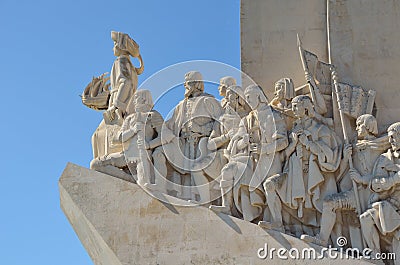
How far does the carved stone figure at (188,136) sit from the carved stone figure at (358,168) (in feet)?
5.17

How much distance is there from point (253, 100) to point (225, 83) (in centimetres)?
51

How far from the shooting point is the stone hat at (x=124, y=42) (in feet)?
43.0

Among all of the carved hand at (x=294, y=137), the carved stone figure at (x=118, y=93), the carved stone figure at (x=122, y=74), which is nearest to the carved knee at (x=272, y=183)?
the carved hand at (x=294, y=137)

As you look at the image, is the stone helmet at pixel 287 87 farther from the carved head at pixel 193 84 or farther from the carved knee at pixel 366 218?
the carved knee at pixel 366 218

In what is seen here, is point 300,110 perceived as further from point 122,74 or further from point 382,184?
point 122,74

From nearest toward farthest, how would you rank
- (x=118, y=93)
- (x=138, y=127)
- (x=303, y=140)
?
(x=303, y=140) → (x=138, y=127) → (x=118, y=93)

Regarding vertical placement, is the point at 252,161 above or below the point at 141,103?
below

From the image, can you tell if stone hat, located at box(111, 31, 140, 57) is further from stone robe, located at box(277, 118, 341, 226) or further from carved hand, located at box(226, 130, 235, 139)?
stone robe, located at box(277, 118, 341, 226)

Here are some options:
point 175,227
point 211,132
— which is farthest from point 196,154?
point 175,227

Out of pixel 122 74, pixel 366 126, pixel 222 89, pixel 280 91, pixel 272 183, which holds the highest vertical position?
pixel 122 74

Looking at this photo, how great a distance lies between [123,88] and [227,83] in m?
1.59

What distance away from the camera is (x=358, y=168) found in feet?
37.1

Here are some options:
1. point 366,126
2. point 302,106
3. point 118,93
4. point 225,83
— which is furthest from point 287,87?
point 118,93

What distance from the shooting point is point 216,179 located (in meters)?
11.6
